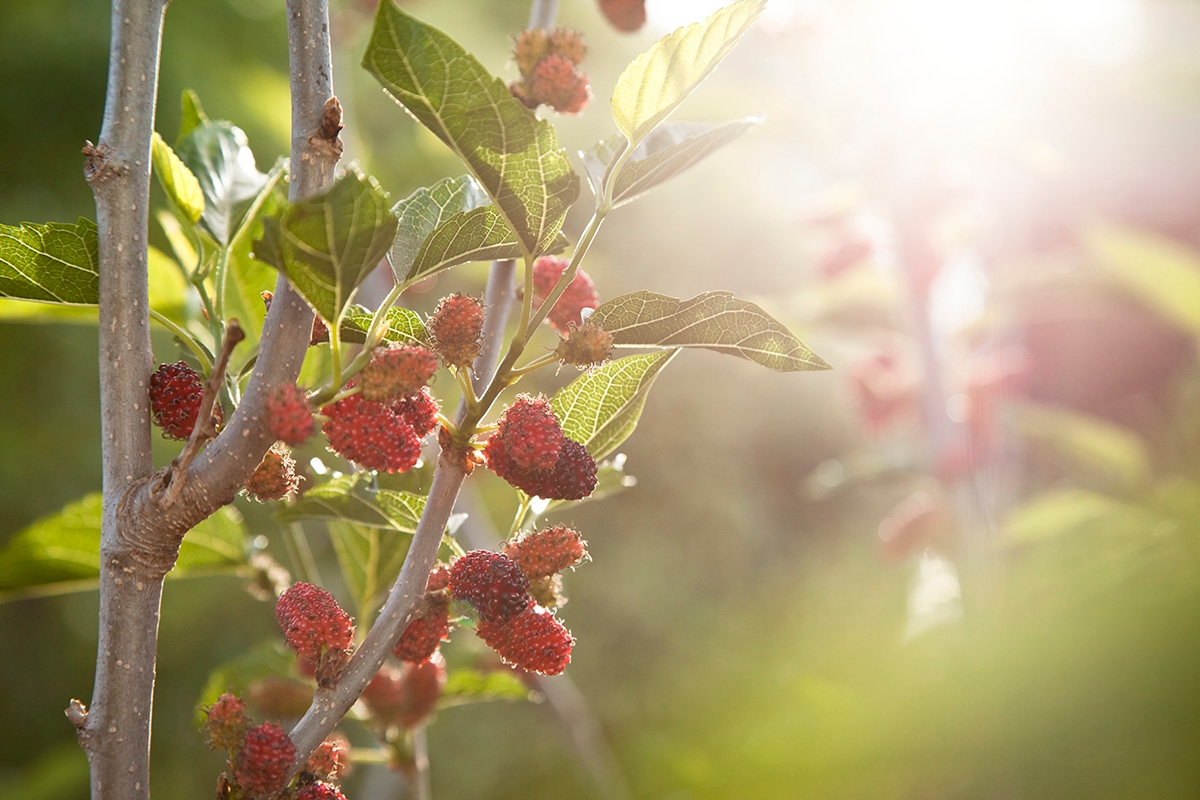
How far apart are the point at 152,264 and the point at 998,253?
126 centimetres

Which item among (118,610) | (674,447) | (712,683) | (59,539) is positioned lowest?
(118,610)

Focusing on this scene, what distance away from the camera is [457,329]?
0.36 meters

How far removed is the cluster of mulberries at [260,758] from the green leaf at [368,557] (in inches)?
7.4

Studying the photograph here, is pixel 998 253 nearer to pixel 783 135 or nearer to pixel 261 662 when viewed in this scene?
pixel 783 135

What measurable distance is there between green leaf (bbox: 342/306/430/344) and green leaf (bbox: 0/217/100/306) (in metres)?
0.11

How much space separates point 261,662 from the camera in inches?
27.9

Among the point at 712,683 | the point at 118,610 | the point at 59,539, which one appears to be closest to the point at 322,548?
the point at 712,683

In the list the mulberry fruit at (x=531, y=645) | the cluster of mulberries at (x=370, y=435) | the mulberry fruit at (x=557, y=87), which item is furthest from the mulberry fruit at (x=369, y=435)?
the mulberry fruit at (x=557, y=87)

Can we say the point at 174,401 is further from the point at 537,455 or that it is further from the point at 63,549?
the point at 63,549

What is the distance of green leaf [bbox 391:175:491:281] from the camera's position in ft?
1.24

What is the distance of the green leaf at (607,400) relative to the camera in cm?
44

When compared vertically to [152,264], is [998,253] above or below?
above

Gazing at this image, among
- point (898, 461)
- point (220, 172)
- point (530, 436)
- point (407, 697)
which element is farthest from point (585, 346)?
point (898, 461)

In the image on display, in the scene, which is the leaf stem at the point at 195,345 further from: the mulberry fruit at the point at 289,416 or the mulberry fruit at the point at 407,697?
the mulberry fruit at the point at 407,697
